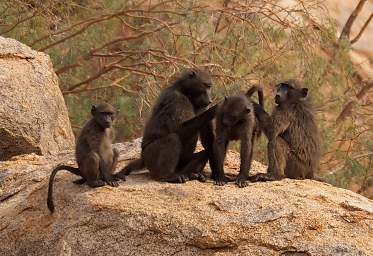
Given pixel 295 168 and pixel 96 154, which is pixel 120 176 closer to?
pixel 96 154

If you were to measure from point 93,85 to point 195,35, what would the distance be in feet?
8.82

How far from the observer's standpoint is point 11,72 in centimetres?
1000

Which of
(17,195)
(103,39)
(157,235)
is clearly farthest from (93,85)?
(157,235)

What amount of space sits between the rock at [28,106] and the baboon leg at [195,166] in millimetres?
2999

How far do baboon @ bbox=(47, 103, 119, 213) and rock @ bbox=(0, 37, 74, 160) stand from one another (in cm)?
241

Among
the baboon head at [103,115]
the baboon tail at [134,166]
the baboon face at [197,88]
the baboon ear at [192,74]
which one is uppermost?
the baboon ear at [192,74]

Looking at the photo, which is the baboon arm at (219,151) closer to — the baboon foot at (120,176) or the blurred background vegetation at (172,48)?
the baboon foot at (120,176)

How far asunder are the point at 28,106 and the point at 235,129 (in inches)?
136

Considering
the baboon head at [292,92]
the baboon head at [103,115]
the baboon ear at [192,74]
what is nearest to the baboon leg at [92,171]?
the baboon head at [103,115]

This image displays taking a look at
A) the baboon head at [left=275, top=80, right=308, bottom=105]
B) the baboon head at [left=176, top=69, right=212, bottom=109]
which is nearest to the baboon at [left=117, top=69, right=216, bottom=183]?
the baboon head at [left=176, top=69, right=212, bottom=109]

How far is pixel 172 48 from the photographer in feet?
46.7

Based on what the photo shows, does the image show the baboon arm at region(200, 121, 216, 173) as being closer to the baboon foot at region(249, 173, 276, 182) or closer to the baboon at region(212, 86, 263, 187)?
the baboon at region(212, 86, 263, 187)

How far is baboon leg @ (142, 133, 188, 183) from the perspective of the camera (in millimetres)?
7387

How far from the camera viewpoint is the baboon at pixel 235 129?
7.32m
